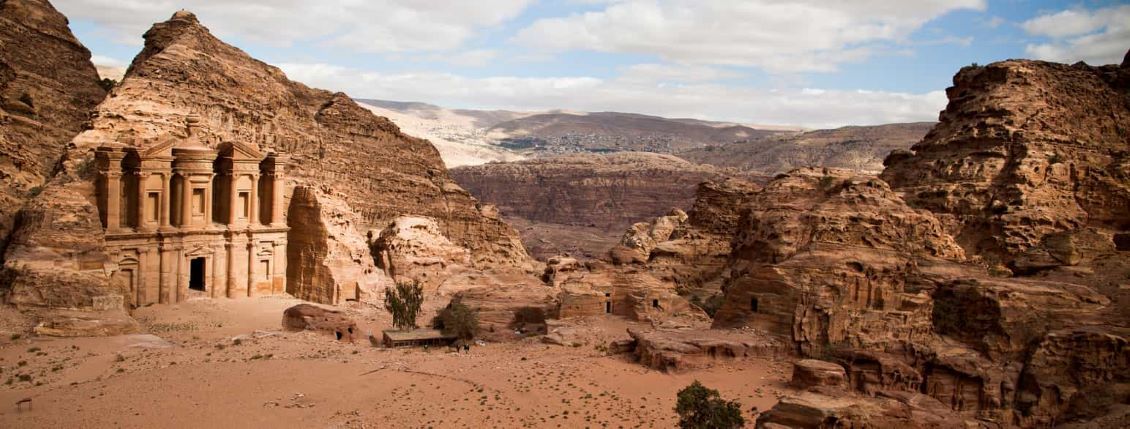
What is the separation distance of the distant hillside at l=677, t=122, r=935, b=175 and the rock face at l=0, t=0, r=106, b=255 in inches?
3415

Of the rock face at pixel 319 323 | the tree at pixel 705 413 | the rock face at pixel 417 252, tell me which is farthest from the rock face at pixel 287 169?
the tree at pixel 705 413

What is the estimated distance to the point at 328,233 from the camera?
3575cm

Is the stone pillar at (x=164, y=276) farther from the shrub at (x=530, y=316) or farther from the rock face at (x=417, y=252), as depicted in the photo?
the shrub at (x=530, y=316)

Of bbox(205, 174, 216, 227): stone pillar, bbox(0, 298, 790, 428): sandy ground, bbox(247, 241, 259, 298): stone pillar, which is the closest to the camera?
bbox(0, 298, 790, 428): sandy ground

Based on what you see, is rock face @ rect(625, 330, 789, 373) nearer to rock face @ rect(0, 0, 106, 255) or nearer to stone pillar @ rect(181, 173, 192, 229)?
stone pillar @ rect(181, 173, 192, 229)

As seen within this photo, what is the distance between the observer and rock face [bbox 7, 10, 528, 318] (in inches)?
1037

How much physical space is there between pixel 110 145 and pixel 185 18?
953cm

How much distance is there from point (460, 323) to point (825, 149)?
349 ft

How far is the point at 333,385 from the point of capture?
69.8 ft

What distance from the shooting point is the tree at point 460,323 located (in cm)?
2777

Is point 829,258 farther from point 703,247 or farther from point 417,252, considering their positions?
point 417,252


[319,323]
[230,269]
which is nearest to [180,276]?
[230,269]

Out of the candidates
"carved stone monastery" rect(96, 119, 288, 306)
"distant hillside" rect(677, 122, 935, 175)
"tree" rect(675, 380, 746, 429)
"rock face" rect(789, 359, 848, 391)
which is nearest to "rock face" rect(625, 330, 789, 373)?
"rock face" rect(789, 359, 848, 391)

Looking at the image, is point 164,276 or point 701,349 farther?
point 164,276
